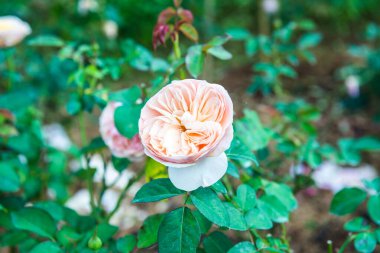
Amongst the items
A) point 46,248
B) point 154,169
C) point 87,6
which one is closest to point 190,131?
point 154,169

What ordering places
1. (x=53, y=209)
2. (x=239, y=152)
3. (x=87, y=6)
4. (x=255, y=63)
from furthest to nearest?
(x=255, y=63), (x=87, y=6), (x=53, y=209), (x=239, y=152)

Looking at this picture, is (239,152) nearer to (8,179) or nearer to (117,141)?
(117,141)

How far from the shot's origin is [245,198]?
36.7 inches

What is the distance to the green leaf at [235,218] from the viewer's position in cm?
83

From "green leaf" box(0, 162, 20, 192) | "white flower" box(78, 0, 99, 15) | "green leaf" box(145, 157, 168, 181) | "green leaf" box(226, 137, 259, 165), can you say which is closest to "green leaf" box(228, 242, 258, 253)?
"green leaf" box(226, 137, 259, 165)

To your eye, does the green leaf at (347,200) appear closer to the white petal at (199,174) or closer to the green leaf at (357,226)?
the green leaf at (357,226)

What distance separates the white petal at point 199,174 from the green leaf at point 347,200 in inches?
15.5

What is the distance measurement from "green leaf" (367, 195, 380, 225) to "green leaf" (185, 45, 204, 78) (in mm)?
436

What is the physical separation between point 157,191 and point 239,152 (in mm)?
160

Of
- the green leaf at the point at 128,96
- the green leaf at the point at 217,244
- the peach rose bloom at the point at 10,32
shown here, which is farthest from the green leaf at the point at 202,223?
the peach rose bloom at the point at 10,32

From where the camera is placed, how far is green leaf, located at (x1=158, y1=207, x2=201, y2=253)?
791 mm

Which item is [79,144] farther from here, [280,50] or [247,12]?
[247,12]

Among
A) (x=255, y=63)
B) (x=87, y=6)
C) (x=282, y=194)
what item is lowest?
(x=255, y=63)

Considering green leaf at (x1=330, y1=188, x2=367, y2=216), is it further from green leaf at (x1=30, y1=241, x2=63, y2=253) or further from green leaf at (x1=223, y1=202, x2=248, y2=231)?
green leaf at (x1=30, y1=241, x2=63, y2=253)
